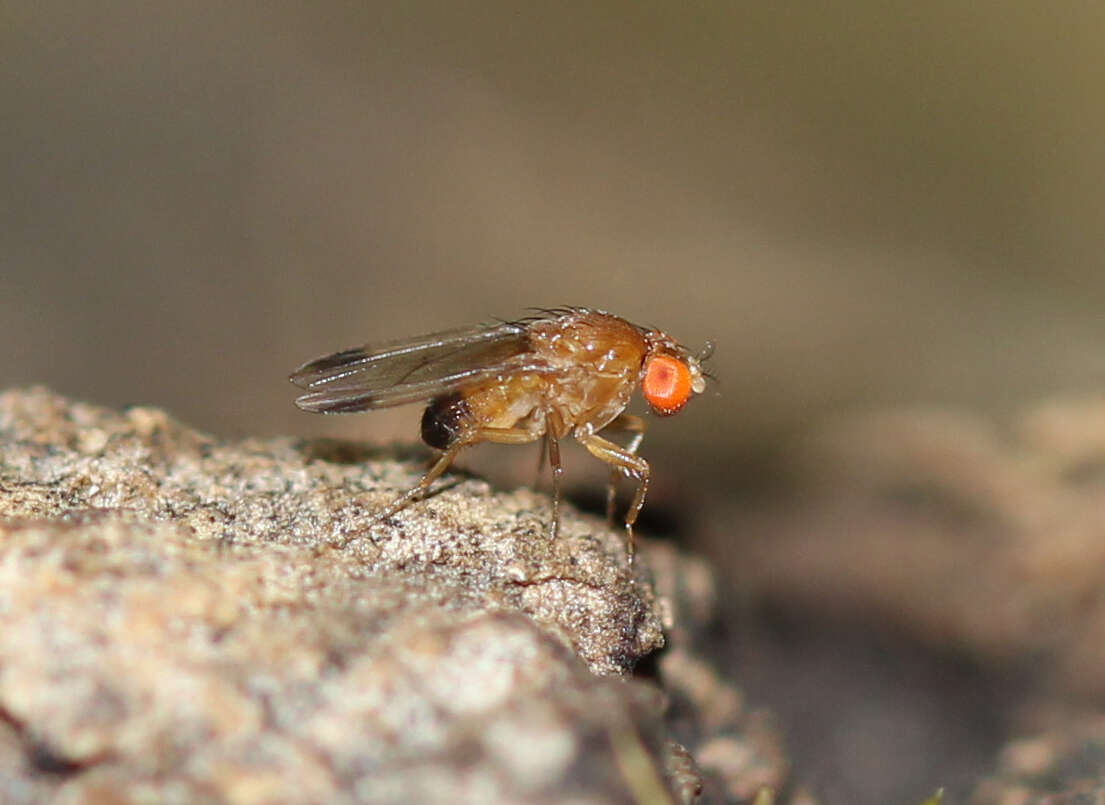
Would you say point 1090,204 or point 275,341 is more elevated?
point 1090,204

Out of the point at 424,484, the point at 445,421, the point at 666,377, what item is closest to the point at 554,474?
the point at 424,484

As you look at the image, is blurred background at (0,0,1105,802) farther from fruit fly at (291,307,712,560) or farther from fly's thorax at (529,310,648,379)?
fly's thorax at (529,310,648,379)

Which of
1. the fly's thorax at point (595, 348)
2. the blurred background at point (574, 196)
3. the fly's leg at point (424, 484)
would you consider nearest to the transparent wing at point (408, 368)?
the fly's thorax at point (595, 348)

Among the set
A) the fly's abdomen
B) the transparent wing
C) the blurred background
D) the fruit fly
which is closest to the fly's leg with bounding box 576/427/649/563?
the fruit fly

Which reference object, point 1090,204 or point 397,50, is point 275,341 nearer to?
point 397,50

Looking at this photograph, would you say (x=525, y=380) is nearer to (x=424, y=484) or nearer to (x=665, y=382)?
(x=665, y=382)

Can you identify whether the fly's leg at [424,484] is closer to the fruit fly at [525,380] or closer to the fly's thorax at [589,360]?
the fruit fly at [525,380]

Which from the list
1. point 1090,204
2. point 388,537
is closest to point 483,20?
point 1090,204
